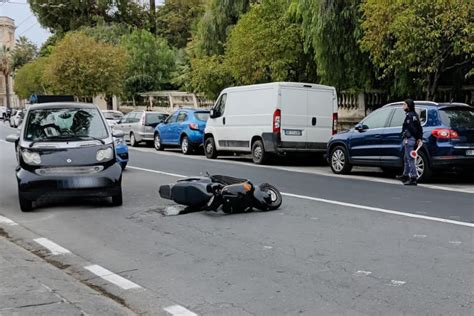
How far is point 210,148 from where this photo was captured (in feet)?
66.5

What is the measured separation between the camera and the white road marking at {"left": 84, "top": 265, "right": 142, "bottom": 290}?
19.4ft

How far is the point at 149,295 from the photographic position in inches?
221

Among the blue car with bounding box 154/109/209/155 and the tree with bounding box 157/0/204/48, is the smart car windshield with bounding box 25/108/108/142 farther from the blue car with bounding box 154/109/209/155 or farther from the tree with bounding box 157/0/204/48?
the tree with bounding box 157/0/204/48

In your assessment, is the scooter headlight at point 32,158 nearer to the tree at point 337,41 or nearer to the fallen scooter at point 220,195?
the fallen scooter at point 220,195

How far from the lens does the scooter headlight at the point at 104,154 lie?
9955mm

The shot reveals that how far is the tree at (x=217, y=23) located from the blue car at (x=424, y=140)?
15.2m

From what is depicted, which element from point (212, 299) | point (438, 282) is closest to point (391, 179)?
point (438, 282)

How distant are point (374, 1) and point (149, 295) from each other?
12346mm

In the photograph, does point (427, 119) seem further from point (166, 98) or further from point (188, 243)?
point (166, 98)

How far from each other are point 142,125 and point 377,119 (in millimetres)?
13875

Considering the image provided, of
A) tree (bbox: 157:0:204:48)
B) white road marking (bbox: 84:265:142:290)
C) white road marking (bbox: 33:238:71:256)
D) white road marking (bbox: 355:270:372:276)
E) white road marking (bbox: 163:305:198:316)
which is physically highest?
tree (bbox: 157:0:204:48)

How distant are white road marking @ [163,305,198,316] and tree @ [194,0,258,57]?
2447 cm

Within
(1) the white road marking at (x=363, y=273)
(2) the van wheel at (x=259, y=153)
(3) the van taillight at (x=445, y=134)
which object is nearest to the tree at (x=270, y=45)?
(2) the van wheel at (x=259, y=153)

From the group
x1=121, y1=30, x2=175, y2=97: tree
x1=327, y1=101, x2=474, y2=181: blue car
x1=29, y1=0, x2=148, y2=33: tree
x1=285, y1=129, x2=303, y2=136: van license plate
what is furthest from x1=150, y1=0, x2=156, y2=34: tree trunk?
x1=327, y1=101, x2=474, y2=181: blue car
